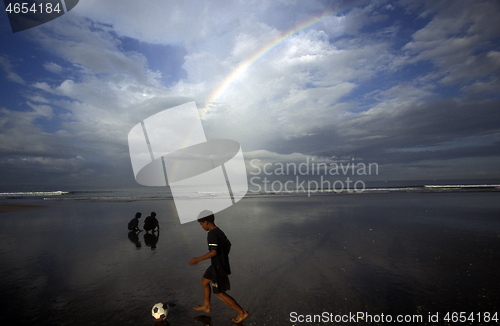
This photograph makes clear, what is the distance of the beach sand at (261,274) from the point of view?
5.27 meters

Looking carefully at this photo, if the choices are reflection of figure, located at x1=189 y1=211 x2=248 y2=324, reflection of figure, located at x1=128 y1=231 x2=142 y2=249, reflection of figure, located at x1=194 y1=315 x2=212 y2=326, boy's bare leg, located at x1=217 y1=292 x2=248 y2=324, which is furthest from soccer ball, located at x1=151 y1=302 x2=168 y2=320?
reflection of figure, located at x1=128 y1=231 x2=142 y2=249

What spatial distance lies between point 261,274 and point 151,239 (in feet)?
24.8

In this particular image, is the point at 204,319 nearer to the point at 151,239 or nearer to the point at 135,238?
the point at 151,239

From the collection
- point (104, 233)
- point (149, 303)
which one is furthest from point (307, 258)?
point (104, 233)

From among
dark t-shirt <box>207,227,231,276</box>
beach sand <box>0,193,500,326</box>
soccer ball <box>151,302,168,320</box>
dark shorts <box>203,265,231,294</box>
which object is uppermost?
dark t-shirt <box>207,227,231,276</box>

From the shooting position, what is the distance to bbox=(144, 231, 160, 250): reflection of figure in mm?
11031

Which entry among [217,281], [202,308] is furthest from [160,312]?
[217,281]

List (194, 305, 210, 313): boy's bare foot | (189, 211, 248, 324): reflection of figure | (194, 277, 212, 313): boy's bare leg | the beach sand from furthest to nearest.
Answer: the beach sand, (194, 305, 210, 313): boy's bare foot, (194, 277, 212, 313): boy's bare leg, (189, 211, 248, 324): reflection of figure

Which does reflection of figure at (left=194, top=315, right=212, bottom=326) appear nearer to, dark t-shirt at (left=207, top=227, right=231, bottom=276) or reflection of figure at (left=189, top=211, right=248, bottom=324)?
reflection of figure at (left=189, top=211, right=248, bottom=324)

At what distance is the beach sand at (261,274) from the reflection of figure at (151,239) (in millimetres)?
102

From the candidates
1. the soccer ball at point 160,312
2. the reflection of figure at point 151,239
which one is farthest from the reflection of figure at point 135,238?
the soccer ball at point 160,312

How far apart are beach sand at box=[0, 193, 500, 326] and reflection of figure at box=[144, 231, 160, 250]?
4.0 inches

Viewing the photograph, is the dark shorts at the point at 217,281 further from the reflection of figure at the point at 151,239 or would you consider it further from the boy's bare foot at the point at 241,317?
the reflection of figure at the point at 151,239

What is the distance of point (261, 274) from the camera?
7.39 metres
